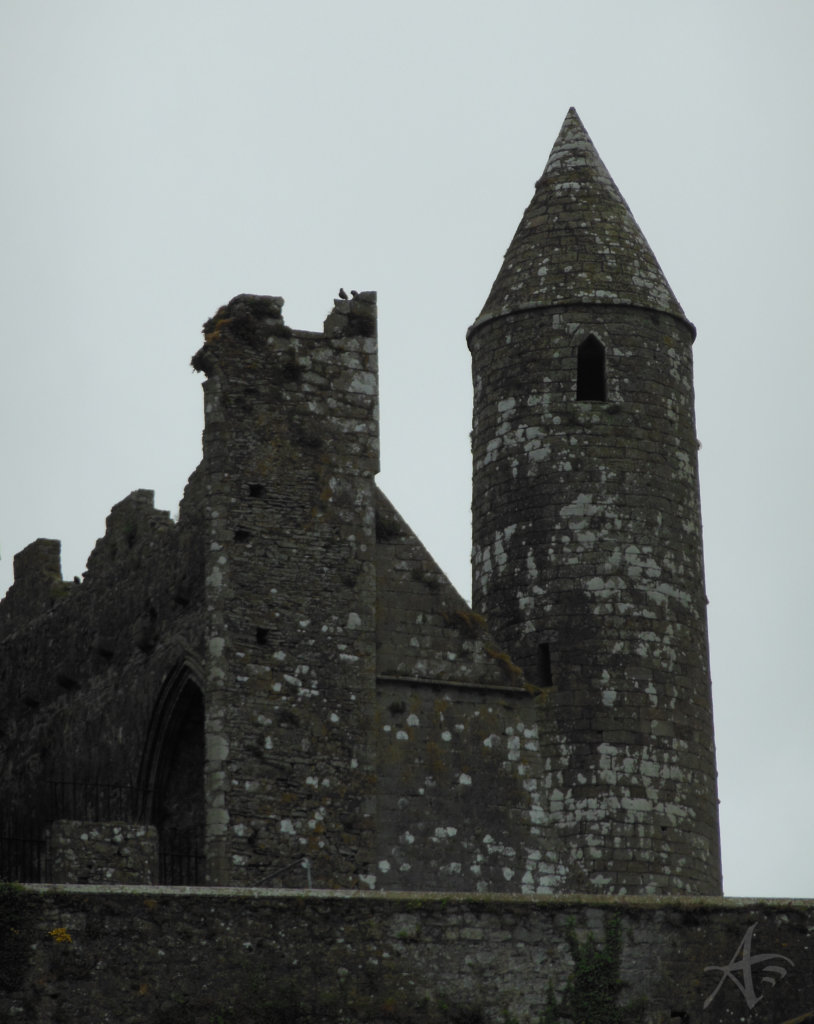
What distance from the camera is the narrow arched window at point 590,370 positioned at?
2941cm

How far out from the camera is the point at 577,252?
30000 mm

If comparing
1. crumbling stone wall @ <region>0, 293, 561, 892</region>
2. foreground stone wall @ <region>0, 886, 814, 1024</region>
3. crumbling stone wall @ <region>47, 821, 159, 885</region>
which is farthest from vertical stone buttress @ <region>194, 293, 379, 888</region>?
foreground stone wall @ <region>0, 886, 814, 1024</region>

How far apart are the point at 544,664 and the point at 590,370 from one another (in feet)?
10.8

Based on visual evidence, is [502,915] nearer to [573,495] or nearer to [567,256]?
[573,495]

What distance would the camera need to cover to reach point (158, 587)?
28.4 metres

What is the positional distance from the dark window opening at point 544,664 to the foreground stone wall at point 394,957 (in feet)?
20.0

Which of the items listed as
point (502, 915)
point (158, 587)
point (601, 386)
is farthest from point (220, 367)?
point (502, 915)

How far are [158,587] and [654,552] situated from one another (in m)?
5.07

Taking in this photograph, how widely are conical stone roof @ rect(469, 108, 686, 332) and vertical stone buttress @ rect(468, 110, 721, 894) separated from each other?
21mm

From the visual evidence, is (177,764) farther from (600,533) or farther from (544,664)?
(600,533)

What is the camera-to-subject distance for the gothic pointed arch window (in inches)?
1075

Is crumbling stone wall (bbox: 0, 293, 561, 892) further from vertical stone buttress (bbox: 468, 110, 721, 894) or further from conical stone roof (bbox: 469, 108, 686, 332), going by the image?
conical stone roof (bbox: 469, 108, 686, 332)

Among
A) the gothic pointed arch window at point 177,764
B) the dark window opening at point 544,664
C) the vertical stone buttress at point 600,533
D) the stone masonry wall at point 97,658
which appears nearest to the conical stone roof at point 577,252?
the vertical stone buttress at point 600,533

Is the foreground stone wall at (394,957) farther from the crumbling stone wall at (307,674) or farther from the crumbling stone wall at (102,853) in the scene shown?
the crumbling stone wall at (307,674)
